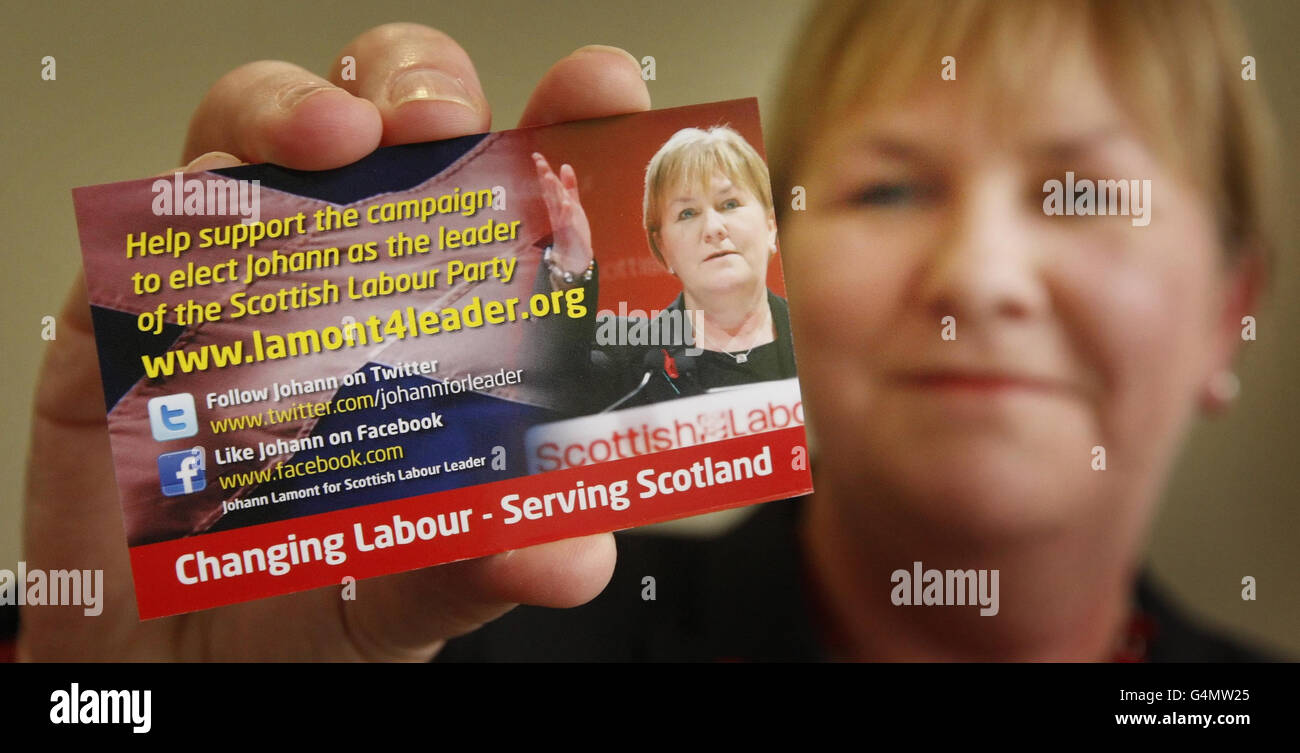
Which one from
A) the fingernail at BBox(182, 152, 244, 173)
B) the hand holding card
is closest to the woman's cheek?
the hand holding card

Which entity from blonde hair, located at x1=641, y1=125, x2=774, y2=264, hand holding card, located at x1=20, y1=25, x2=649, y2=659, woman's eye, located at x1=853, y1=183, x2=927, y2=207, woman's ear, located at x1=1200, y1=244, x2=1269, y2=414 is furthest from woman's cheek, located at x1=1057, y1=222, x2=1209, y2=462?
hand holding card, located at x1=20, y1=25, x2=649, y2=659

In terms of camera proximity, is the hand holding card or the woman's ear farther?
the woman's ear

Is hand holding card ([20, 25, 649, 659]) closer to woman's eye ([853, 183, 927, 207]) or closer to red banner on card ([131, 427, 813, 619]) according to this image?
red banner on card ([131, 427, 813, 619])

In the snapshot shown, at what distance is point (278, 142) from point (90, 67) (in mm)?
627

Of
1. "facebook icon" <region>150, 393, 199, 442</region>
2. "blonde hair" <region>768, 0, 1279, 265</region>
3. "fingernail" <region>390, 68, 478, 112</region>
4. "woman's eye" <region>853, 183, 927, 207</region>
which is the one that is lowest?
"facebook icon" <region>150, 393, 199, 442</region>

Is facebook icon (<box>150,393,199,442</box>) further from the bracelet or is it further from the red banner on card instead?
the bracelet

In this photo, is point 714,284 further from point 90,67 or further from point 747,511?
point 90,67

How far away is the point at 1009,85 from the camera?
1093 millimetres

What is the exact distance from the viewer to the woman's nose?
1.07 m

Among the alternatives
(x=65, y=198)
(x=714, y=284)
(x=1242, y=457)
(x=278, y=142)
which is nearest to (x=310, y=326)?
(x=278, y=142)

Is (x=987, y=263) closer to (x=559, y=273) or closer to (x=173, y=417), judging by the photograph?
(x=559, y=273)

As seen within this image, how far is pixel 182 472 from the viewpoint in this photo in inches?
27.2

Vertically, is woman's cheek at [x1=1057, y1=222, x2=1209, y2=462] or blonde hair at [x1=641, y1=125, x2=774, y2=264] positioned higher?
blonde hair at [x1=641, y1=125, x2=774, y2=264]

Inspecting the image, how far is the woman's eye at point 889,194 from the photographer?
1103 mm
